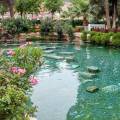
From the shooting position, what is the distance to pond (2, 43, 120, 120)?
11.7 m

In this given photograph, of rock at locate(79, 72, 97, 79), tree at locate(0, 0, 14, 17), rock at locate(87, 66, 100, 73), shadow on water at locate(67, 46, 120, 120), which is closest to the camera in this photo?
shadow on water at locate(67, 46, 120, 120)

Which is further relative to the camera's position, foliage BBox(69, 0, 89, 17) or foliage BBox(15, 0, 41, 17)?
foliage BBox(15, 0, 41, 17)

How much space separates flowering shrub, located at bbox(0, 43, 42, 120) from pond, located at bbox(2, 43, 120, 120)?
8.58 ft

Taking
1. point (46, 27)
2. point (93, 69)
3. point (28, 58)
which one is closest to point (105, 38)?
→ point (46, 27)

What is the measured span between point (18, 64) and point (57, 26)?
25.4m

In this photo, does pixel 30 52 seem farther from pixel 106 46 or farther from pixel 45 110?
pixel 106 46

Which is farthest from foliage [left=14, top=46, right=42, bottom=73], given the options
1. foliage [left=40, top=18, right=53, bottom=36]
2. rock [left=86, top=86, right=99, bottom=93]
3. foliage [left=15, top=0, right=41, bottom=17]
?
foliage [left=15, top=0, right=41, bottom=17]

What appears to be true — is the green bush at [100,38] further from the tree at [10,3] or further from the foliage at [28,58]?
the foliage at [28,58]

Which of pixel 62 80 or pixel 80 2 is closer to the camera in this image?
pixel 62 80

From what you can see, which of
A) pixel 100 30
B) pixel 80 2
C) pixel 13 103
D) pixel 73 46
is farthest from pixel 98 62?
pixel 80 2

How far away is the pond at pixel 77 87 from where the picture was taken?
11.7 meters

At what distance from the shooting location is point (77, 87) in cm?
1536

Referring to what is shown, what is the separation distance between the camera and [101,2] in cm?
3250

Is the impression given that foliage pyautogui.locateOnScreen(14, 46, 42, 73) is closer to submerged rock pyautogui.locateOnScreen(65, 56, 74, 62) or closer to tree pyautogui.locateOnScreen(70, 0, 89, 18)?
submerged rock pyautogui.locateOnScreen(65, 56, 74, 62)
